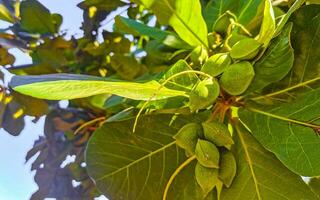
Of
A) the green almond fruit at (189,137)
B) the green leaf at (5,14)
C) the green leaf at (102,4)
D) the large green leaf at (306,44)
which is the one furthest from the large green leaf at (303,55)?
the green leaf at (5,14)

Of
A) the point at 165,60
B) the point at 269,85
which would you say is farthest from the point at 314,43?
the point at 165,60

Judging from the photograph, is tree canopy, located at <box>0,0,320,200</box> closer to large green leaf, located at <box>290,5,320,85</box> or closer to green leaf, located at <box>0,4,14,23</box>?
large green leaf, located at <box>290,5,320,85</box>

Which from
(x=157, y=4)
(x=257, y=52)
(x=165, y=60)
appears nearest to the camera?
(x=257, y=52)

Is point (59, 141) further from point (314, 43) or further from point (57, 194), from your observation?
point (314, 43)

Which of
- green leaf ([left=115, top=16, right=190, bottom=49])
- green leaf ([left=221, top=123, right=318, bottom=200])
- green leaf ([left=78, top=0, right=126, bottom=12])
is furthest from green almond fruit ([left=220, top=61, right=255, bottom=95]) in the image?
green leaf ([left=78, top=0, right=126, bottom=12])

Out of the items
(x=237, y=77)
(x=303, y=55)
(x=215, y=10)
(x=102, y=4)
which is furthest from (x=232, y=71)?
(x=102, y=4)
